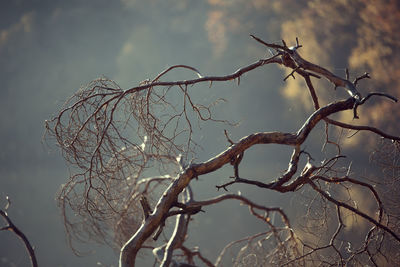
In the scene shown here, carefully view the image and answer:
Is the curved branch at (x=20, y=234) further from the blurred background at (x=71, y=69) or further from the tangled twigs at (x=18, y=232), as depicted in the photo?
the blurred background at (x=71, y=69)

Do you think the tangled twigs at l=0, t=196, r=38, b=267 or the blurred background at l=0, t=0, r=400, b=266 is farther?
the blurred background at l=0, t=0, r=400, b=266

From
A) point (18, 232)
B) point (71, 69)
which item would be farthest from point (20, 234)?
point (71, 69)

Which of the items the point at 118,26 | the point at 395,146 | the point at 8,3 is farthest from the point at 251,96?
the point at 8,3

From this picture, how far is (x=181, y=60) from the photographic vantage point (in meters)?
5.94

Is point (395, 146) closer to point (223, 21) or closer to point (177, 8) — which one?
point (223, 21)

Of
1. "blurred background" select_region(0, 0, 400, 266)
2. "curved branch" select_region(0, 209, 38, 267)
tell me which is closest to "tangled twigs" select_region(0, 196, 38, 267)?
"curved branch" select_region(0, 209, 38, 267)

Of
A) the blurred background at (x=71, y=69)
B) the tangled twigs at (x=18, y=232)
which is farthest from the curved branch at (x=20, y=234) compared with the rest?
the blurred background at (x=71, y=69)

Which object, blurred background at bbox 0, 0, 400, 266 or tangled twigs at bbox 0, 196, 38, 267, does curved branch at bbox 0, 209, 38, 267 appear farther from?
blurred background at bbox 0, 0, 400, 266

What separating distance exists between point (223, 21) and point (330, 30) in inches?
72.7

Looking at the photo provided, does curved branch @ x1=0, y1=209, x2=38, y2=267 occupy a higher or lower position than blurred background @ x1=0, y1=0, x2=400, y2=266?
lower

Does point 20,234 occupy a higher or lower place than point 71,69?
lower

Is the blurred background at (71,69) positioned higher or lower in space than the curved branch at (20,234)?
higher

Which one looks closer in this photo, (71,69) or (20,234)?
(20,234)

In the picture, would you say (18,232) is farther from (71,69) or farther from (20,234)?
(71,69)
